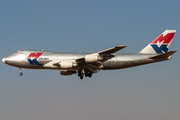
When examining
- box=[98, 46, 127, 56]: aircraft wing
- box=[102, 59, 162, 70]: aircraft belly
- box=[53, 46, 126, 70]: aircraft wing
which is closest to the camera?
box=[98, 46, 127, 56]: aircraft wing

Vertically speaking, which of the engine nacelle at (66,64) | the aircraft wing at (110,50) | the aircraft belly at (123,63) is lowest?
the aircraft belly at (123,63)

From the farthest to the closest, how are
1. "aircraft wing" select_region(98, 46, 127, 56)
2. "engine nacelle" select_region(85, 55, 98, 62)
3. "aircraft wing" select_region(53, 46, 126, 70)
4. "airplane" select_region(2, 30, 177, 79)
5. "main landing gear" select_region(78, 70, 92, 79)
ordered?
"main landing gear" select_region(78, 70, 92, 79) → "airplane" select_region(2, 30, 177, 79) → "engine nacelle" select_region(85, 55, 98, 62) → "aircraft wing" select_region(53, 46, 126, 70) → "aircraft wing" select_region(98, 46, 127, 56)

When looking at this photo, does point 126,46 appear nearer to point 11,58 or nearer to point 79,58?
point 79,58

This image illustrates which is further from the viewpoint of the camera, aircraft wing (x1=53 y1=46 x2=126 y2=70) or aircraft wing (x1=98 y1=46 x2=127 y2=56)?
aircraft wing (x1=53 y1=46 x2=126 y2=70)

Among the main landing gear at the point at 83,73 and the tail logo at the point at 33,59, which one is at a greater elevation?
the tail logo at the point at 33,59

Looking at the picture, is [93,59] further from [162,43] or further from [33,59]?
[162,43]

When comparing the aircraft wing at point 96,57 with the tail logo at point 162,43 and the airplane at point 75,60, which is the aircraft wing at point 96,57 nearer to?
the airplane at point 75,60

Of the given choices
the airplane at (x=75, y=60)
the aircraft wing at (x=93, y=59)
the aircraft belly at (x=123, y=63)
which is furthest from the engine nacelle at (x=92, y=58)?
the aircraft belly at (x=123, y=63)

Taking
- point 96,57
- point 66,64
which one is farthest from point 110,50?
point 66,64

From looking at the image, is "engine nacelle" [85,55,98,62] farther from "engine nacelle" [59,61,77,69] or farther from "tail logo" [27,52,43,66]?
"tail logo" [27,52,43,66]

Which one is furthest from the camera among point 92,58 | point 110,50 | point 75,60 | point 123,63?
point 123,63

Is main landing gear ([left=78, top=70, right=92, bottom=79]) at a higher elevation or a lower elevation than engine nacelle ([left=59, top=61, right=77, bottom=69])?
lower

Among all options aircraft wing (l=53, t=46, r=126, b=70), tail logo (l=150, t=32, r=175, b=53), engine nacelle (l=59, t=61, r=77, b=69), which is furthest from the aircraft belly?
engine nacelle (l=59, t=61, r=77, b=69)

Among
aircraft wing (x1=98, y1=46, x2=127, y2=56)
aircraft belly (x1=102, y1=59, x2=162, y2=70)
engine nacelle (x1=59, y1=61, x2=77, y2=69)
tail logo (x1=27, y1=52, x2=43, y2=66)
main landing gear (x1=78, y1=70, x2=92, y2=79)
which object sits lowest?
main landing gear (x1=78, y1=70, x2=92, y2=79)
